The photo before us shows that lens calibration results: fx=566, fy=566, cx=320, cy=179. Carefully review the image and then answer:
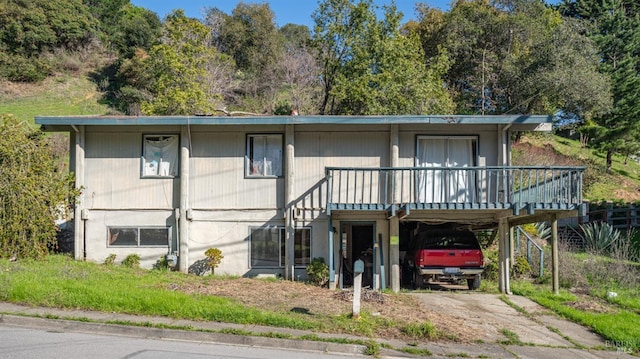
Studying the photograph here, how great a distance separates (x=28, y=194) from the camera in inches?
601

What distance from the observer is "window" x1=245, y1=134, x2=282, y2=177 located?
55.1 feet

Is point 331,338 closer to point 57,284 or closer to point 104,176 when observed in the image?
point 57,284

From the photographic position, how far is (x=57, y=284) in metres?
11.9

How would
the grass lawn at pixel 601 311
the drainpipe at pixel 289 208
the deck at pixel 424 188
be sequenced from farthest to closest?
the drainpipe at pixel 289 208 → the deck at pixel 424 188 → the grass lawn at pixel 601 311

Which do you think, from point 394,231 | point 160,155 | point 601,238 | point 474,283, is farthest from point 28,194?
point 601,238

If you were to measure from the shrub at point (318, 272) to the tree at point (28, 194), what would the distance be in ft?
23.5

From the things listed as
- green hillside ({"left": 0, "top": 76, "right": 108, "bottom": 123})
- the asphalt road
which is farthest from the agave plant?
green hillside ({"left": 0, "top": 76, "right": 108, "bottom": 123})

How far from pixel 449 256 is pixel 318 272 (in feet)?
12.0

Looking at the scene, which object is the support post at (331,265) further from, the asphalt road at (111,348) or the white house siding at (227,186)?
the asphalt road at (111,348)

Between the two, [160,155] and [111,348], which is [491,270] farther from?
[111,348]

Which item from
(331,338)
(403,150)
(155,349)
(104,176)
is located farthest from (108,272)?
(403,150)

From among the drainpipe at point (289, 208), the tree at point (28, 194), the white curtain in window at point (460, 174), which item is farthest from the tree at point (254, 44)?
the white curtain in window at point (460, 174)

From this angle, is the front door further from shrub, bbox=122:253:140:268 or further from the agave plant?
the agave plant

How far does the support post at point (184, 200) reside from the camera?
53.8ft
